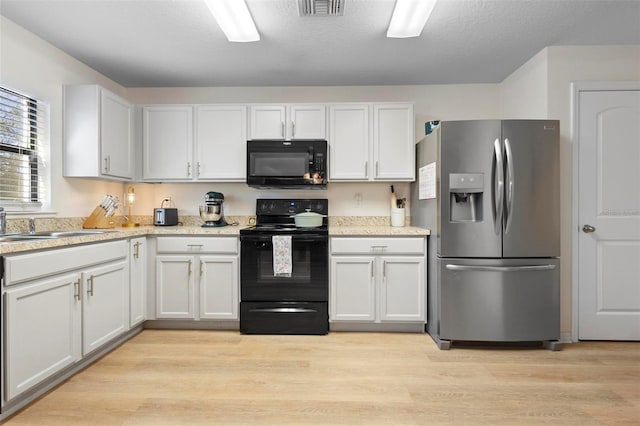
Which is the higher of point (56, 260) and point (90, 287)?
point (56, 260)

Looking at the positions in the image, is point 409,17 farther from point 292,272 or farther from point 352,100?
point 292,272

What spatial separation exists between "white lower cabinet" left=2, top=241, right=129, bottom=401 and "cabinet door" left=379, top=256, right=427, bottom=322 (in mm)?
2141

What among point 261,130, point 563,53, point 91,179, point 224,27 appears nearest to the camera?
point 224,27

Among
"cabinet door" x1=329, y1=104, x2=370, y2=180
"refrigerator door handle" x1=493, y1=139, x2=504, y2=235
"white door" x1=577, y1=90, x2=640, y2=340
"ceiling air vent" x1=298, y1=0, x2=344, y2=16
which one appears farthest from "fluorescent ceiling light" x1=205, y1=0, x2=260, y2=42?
"white door" x1=577, y1=90, x2=640, y2=340

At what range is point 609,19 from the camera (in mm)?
2426

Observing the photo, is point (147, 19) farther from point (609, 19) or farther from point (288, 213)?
point (609, 19)

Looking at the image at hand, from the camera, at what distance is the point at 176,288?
309 cm

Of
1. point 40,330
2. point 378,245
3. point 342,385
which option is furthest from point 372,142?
point 40,330

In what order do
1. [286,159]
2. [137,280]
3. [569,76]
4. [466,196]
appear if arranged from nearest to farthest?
1. [466,196]
2. [569,76]
3. [137,280]
4. [286,159]

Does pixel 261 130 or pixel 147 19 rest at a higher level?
pixel 147 19

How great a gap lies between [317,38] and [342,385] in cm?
245

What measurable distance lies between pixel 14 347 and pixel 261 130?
241 cm

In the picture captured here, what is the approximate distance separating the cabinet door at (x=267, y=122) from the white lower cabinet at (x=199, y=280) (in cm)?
106

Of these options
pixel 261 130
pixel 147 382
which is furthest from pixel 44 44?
pixel 147 382
